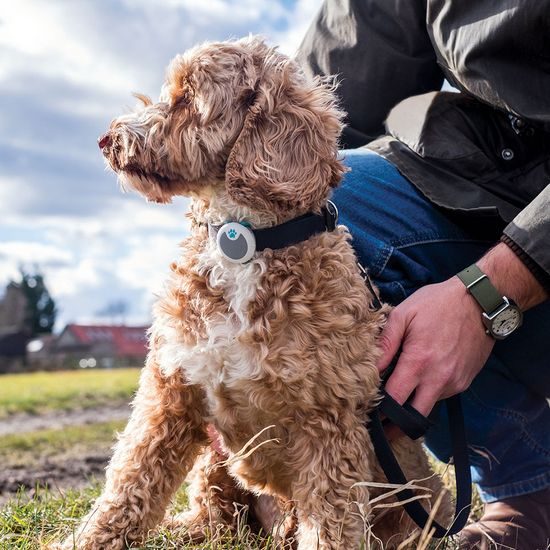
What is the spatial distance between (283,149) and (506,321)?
111 cm

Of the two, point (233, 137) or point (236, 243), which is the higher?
point (233, 137)

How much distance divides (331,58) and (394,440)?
204 cm

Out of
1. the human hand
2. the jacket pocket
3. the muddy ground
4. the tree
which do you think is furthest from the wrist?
the tree

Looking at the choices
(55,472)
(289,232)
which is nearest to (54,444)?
(55,472)

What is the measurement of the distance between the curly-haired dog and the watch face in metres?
0.44

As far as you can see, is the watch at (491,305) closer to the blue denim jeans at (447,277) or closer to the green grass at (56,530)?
the blue denim jeans at (447,277)

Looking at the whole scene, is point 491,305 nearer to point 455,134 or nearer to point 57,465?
point 455,134

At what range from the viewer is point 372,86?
4.03 metres

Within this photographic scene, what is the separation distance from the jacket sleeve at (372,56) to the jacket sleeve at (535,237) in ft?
4.08

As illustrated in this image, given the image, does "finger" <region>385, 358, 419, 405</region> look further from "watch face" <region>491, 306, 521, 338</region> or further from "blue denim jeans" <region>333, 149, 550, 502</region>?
"blue denim jeans" <region>333, 149, 550, 502</region>

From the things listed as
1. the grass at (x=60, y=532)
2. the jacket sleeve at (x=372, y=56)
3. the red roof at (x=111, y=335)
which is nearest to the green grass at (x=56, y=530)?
the grass at (x=60, y=532)

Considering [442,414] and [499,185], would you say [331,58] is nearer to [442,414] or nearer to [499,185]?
[499,185]

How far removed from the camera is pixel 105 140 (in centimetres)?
308

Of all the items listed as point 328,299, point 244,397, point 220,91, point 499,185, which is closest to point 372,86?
point 499,185
